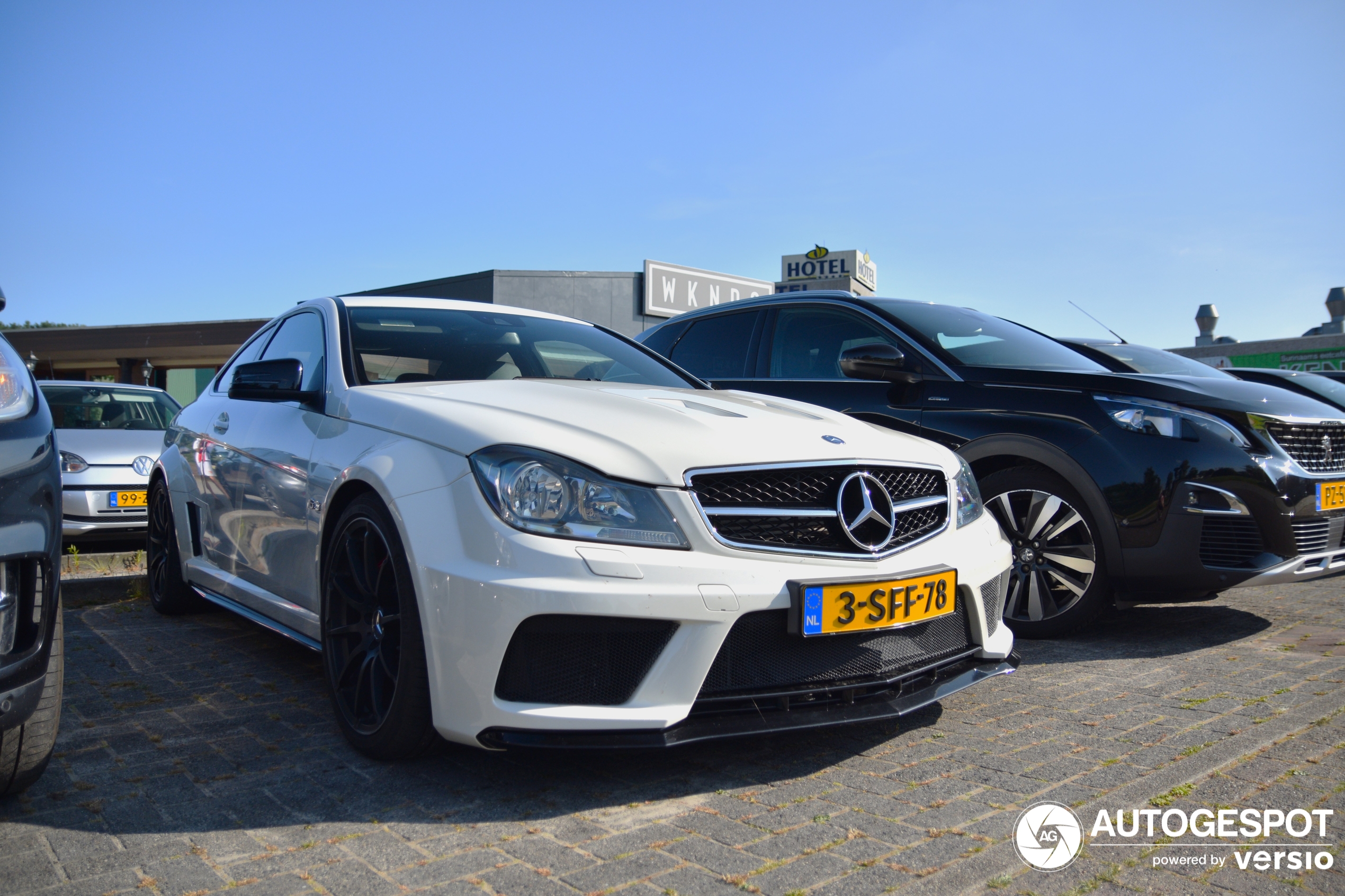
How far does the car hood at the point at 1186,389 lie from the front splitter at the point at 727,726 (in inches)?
90.3

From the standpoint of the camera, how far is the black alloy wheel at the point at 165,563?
5031 mm

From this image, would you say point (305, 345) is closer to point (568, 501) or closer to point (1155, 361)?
point (568, 501)

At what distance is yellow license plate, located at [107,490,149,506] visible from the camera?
764 centimetres

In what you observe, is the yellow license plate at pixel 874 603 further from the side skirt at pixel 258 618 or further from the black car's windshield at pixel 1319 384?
the black car's windshield at pixel 1319 384

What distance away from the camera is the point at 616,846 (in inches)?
91.4

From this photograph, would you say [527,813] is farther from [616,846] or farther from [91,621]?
[91,621]

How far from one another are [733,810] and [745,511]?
2.54ft

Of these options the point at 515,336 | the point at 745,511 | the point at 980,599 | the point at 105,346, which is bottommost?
the point at 980,599

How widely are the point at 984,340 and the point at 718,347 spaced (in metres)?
1.61

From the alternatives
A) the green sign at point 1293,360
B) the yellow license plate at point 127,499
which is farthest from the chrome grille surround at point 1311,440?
the green sign at point 1293,360

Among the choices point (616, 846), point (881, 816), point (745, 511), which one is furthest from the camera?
point (745, 511)

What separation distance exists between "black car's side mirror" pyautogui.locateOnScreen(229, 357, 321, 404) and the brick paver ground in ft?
3.60

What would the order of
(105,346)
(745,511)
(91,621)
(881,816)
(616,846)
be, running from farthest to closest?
(105,346), (91,621), (745,511), (881,816), (616,846)

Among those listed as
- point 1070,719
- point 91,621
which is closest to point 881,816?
point 1070,719
